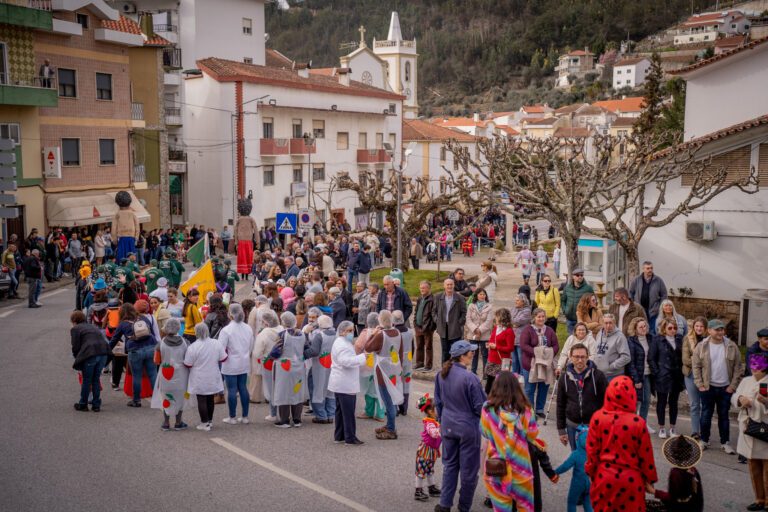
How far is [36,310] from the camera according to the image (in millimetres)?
20141

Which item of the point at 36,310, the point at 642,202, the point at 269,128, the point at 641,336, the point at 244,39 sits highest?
the point at 244,39

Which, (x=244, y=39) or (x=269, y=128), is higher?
(x=244, y=39)

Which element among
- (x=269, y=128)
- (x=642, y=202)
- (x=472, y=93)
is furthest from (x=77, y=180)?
(x=472, y=93)

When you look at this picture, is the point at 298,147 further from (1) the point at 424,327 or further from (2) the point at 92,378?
(2) the point at 92,378

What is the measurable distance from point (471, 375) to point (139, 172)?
102 ft

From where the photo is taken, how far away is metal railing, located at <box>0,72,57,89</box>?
2745 cm

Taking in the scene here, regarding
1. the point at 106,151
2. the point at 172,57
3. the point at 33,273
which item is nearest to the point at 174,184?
the point at 172,57

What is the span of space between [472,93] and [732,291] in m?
150

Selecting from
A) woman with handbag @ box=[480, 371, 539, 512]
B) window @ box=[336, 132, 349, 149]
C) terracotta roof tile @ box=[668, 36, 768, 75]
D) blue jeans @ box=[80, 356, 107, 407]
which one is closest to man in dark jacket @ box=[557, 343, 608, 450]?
woman with handbag @ box=[480, 371, 539, 512]

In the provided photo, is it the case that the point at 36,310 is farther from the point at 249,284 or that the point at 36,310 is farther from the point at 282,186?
the point at 282,186

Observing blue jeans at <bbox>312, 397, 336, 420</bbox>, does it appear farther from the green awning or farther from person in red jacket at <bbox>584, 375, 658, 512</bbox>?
the green awning

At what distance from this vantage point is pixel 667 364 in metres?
10.4

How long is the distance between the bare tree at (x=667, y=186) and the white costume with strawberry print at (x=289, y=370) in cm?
918

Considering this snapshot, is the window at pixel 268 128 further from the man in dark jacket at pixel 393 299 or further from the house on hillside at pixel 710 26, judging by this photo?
the house on hillside at pixel 710 26
